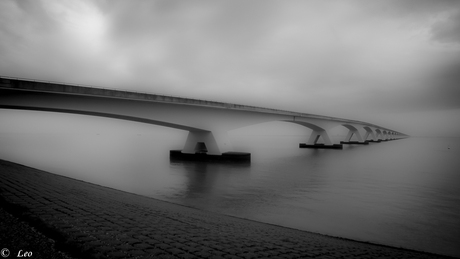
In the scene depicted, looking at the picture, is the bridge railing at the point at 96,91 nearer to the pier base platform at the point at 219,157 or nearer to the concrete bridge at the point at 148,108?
the concrete bridge at the point at 148,108

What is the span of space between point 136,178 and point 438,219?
1802cm

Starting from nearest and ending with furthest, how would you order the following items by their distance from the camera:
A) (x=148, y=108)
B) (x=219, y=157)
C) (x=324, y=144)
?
(x=148, y=108) < (x=219, y=157) < (x=324, y=144)

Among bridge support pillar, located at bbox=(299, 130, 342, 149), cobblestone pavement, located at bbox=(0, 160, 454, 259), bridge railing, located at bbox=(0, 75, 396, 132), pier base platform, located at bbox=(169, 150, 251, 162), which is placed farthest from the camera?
bridge support pillar, located at bbox=(299, 130, 342, 149)

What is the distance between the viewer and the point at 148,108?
2667 centimetres

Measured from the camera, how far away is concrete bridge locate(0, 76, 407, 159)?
19.8 metres

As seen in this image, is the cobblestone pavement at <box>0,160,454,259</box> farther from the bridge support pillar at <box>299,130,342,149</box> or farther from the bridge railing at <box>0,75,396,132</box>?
the bridge support pillar at <box>299,130,342,149</box>

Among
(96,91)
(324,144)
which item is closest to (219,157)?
(96,91)

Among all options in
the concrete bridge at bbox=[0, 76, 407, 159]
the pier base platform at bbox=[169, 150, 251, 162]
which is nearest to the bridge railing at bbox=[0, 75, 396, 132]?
the concrete bridge at bbox=[0, 76, 407, 159]

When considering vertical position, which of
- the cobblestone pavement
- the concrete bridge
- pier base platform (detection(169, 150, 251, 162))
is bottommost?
pier base platform (detection(169, 150, 251, 162))

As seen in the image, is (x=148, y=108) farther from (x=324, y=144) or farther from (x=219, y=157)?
(x=324, y=144)

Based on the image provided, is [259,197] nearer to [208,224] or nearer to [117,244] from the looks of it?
[208,224]

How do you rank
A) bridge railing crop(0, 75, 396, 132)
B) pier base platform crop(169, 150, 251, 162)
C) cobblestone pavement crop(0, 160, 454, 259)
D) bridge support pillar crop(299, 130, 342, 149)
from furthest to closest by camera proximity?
bridge support pillar crop(299, 130, 342, 149) → pier base platform crop(169, 150, 251, 162) → bridge railing crop(0, 75, 396, 132) → cobblestone pavement crop(0, 160, 454, 259)

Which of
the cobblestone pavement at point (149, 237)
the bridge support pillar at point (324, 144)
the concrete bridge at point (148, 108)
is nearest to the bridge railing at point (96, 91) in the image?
the concrete bridge at point (148, 108)

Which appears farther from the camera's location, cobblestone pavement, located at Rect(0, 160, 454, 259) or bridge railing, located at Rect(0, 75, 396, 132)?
bridge railing, located at Rect(0, 75, 396, 132)
